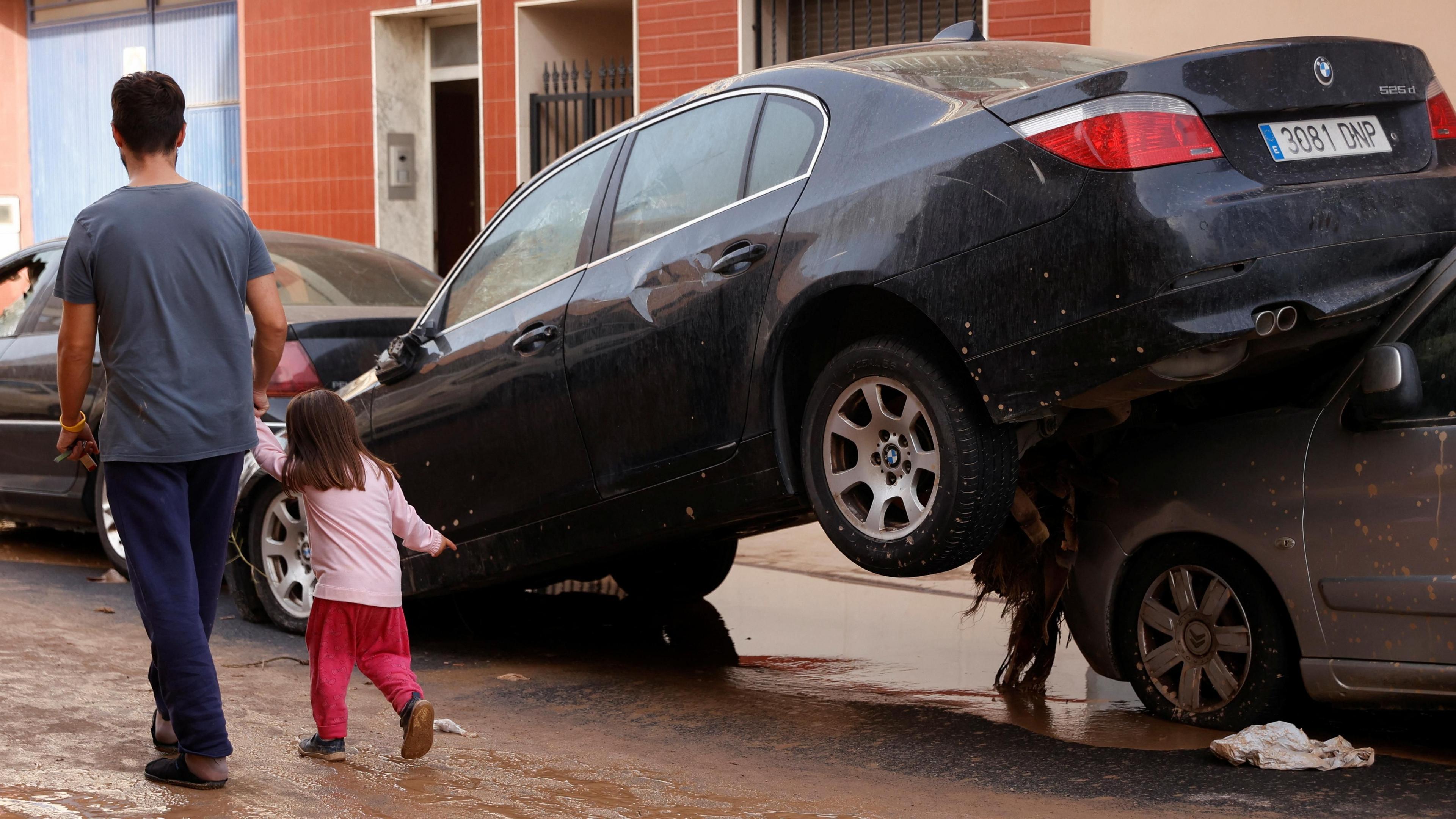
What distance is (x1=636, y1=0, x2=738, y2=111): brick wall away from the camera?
12.5 metres

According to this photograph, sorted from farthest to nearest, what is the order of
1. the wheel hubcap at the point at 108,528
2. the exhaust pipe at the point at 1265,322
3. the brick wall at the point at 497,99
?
the brick wall at the point at 497,99
the wheel hubcap at the point at 108,528
the exhaust pipe at the point at 1265,322

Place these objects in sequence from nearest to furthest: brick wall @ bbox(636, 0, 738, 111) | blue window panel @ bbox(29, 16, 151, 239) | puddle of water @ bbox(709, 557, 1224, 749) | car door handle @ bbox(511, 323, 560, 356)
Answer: puddle of water @ bbox(709, 557, 1224, 749) → car door handle @ bbox(511, 323, 560, 356) → brick wall @ bbox(636, 0, 738, 111) → blue window panel @ bbox(29, 16, 151, 239)

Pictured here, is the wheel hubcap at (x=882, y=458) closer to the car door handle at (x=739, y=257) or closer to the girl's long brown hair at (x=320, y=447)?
the car door handle at (x=739, y=257)

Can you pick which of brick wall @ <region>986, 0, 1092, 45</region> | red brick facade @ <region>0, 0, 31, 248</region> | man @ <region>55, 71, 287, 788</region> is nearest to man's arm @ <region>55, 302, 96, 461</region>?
man @ <region>55, 71, 287, 788</region>

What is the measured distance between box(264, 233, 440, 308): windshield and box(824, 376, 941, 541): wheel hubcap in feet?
11.0

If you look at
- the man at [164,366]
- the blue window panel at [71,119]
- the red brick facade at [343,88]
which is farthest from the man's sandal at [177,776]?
the blue window panel at [71,119]

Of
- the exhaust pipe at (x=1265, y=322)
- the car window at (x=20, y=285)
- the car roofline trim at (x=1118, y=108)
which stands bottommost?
the exhaust pipe at (x=1265, y=322)

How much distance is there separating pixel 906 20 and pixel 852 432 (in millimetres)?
7946

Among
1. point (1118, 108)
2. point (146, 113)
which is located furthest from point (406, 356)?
point (1118, 108)

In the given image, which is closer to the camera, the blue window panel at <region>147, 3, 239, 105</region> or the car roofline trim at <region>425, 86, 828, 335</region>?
the car roofline trim at <region>425, 86, 828, 335</region>

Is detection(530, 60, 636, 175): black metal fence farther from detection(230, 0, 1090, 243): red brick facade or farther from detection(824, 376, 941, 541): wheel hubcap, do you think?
detection(824, 376, 941, 541): wheel hubcap

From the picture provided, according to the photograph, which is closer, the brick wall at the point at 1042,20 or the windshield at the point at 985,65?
the windshield at the point at 985,65

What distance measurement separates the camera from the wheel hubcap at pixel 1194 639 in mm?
4605

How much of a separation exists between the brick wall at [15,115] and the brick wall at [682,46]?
9.73 m
